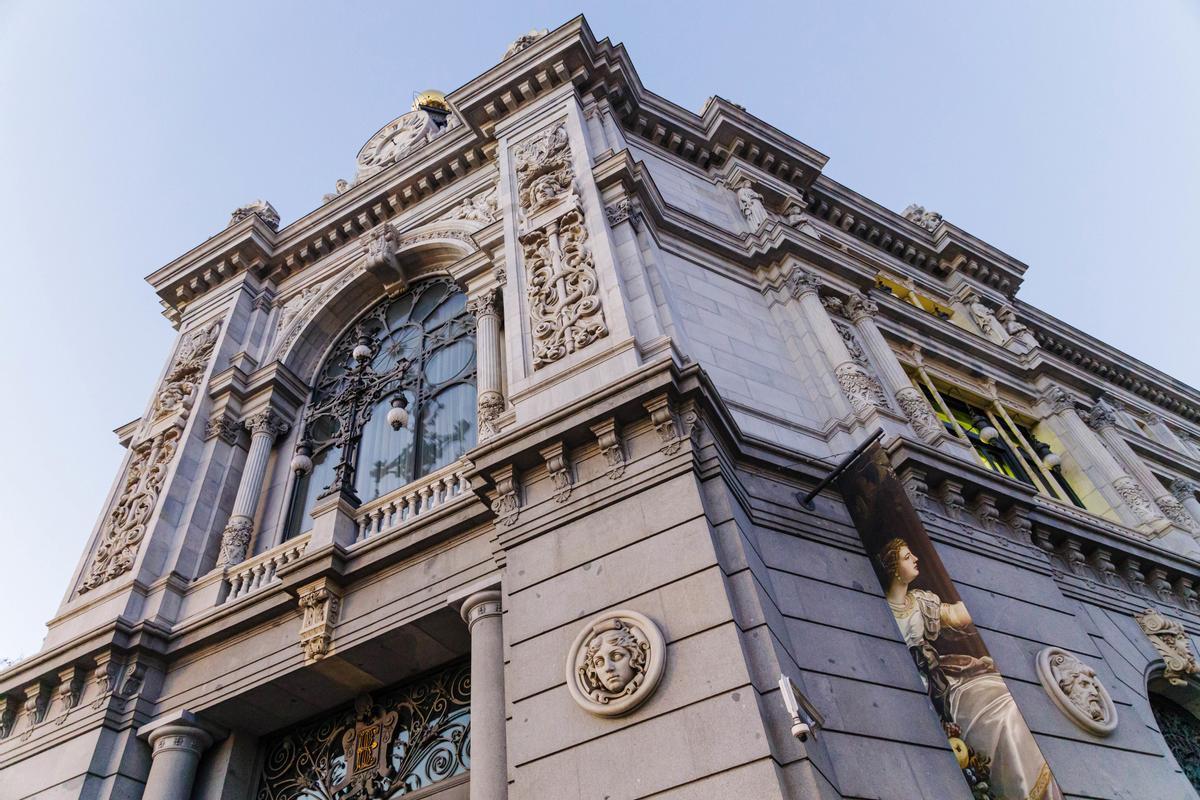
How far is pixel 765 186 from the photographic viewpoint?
2012cm

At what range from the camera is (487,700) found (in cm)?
934

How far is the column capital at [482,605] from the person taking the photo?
1023 centimetres

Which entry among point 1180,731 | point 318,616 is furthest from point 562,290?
point 1180,731

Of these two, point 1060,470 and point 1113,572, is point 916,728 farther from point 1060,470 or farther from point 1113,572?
point 1060,470

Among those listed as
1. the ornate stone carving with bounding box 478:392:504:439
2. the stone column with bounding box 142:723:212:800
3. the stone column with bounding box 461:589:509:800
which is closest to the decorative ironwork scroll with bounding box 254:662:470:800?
the stone column with bounding box 142:723:212:800

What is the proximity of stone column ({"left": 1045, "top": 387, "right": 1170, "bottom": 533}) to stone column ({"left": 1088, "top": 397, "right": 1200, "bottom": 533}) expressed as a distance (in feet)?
1.31

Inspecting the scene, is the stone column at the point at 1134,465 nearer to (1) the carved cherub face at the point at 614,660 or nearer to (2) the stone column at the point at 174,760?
(1) the carved cherub face at the point at 614,660

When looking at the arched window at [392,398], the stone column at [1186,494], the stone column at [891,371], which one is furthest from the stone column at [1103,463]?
the arched window at [392,398]

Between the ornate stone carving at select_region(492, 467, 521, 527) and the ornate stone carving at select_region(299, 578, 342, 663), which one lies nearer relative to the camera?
the ornate stone carving at select_region(492, 467, 521, 527)

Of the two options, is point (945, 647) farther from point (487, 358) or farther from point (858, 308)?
point (858, 308)

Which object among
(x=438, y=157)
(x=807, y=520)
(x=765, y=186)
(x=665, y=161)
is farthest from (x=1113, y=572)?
(x=438, y=157)

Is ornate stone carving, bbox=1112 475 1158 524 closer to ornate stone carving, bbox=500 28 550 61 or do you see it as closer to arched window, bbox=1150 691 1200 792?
arched window, bbox=1150 691 1200 792

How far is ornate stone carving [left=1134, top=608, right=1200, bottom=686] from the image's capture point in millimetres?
13430

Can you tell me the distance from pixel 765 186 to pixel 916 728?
46.5 feet
